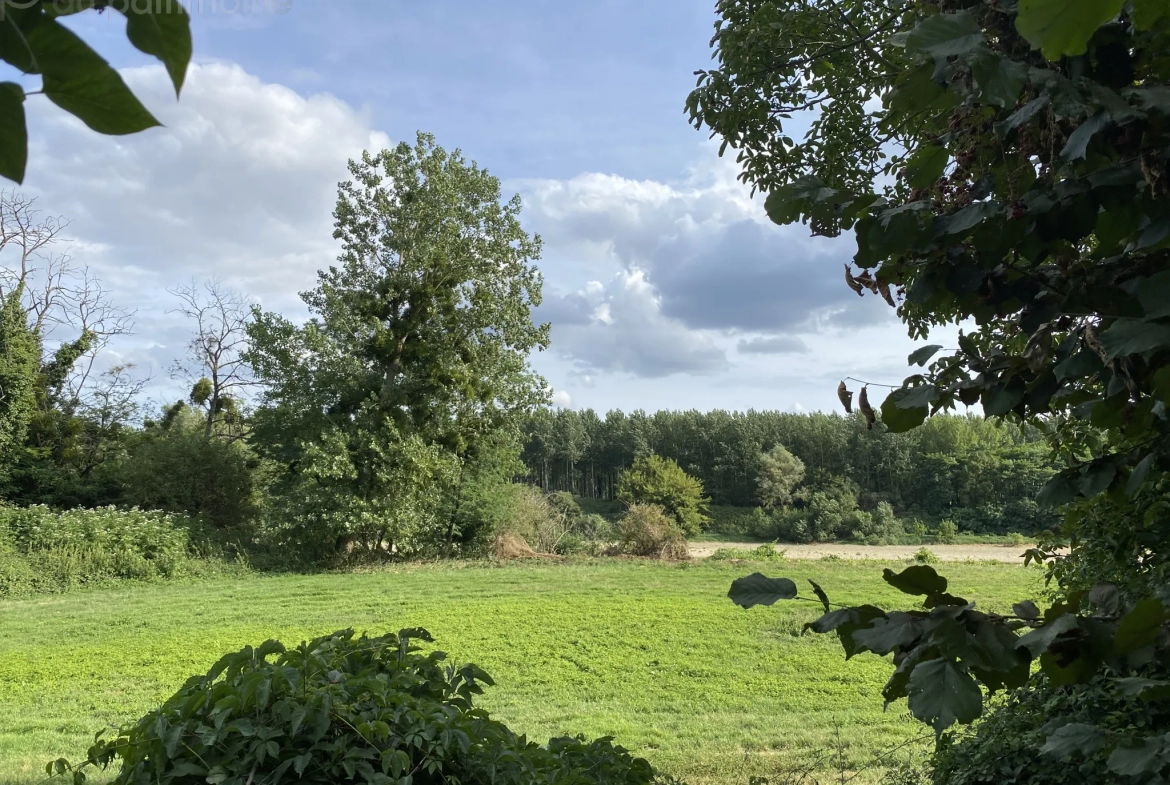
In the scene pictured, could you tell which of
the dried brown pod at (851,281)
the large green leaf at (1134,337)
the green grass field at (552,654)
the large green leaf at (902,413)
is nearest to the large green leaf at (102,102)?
the large green leaf at (1134,337)

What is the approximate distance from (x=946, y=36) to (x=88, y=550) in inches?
531

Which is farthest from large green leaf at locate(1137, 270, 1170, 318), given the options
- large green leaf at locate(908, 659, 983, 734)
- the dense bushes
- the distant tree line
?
the distant tree line

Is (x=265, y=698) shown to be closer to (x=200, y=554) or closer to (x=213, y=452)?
(x=200, y=554)

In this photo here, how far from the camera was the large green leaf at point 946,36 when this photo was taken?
720 mm

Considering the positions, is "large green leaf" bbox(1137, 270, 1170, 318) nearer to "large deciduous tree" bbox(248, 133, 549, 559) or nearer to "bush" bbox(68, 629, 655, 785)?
"bush" bbox(68, 629, 655, 785)

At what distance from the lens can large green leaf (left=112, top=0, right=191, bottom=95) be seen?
0.94ft

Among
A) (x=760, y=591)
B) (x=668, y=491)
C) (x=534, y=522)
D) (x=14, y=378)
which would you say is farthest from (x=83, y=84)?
(x=668, y=491)

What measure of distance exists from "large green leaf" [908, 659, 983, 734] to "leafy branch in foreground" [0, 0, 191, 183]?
72cm

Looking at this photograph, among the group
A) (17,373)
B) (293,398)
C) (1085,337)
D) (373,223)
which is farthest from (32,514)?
(1085,337)

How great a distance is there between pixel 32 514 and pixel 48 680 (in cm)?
728

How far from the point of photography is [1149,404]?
928 mm

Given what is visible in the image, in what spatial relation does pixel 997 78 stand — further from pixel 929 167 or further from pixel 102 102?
pixel 102 102

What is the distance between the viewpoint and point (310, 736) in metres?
1.53

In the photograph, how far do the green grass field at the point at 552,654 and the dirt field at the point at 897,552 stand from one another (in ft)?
14.9
